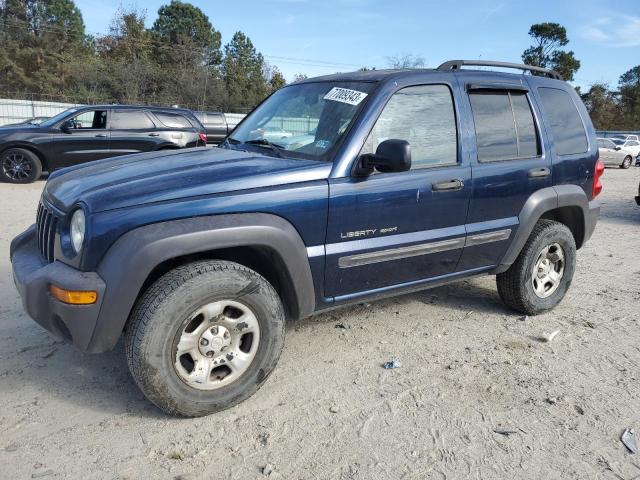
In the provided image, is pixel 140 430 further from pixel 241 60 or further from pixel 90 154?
pixel 241 60

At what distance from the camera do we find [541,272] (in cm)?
431

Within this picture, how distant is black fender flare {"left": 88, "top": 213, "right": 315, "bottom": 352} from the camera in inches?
96.7

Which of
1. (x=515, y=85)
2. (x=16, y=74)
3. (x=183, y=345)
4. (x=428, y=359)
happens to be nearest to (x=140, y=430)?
(x=183, y=345)

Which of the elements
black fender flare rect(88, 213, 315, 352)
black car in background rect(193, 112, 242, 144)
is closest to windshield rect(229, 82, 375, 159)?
black fender flare rect(88, 213, 315, 352)

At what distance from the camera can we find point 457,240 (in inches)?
141

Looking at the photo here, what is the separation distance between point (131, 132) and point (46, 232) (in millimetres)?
8635

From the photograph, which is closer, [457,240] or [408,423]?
[408,423]

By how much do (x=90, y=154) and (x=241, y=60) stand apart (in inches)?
2105

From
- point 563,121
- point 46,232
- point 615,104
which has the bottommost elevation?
point 46,232

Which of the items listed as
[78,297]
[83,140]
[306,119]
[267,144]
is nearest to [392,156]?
[306,119]

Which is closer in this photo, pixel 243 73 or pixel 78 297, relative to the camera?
pixel 78 297

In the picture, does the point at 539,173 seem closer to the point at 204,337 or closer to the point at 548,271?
the point at 548,271

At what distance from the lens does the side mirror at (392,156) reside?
2854 mm

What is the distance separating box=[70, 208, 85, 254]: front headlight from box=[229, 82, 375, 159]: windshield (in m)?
1.29
